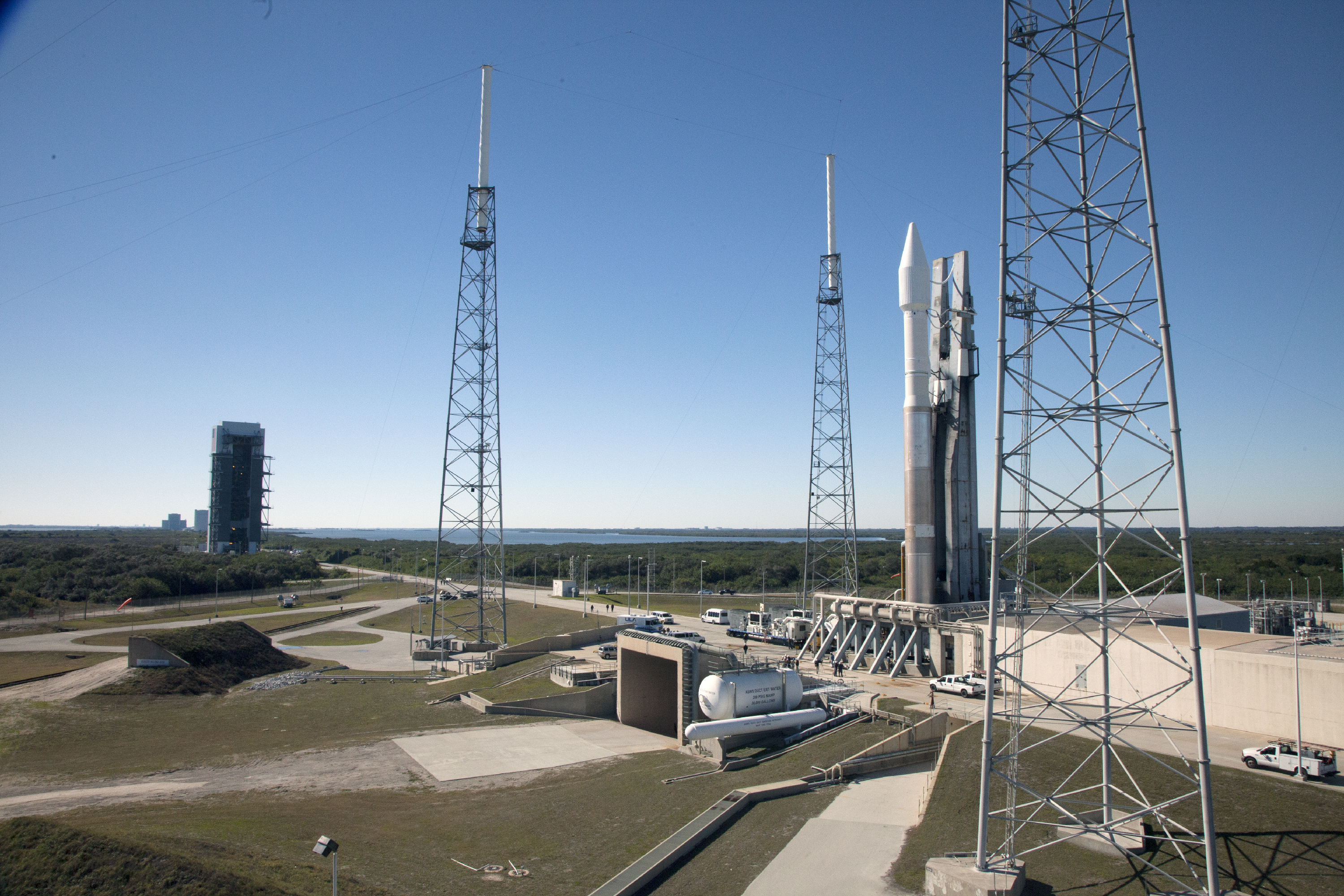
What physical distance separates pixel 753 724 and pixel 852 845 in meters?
13.0

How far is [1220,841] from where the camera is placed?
18766mm

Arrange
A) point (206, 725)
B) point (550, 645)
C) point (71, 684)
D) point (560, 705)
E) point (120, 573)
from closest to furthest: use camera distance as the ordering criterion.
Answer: point (206, 725), point (71, 684), point (560, 705), point (550, 645), point (120, 573)

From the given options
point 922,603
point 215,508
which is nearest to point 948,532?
point 922,603

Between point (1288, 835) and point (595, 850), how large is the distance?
18.2 m

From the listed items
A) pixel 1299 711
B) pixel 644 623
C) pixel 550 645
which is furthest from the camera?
pixel 644 623

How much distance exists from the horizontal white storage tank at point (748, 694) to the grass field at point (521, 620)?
28.6m

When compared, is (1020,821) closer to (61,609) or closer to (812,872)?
(812,872)

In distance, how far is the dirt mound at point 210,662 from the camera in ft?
148

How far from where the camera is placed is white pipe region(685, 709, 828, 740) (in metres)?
34.7

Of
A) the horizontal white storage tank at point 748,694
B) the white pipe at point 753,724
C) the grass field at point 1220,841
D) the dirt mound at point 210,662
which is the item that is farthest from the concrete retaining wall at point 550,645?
the grass field at point 1220,841

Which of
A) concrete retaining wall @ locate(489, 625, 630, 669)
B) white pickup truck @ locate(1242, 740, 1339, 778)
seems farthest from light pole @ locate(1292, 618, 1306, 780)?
concrete retaining wall @ locate(489, 625, 630, 669)

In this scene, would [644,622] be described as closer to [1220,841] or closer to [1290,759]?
[1290,759]

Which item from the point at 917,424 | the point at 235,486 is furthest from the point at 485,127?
the point at 235,486

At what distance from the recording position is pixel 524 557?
491ft
